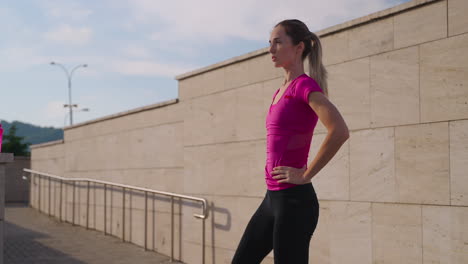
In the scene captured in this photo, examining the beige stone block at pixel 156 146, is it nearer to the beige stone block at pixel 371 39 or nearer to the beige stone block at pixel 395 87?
the beige stone block at pixel 371 39

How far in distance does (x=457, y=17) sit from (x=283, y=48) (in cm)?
244

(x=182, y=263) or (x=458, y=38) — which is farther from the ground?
(x=458, y=38)

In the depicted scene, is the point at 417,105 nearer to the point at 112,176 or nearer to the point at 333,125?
the point at 333,125

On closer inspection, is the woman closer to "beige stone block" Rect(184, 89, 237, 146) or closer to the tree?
"beige stone block" Rect(184, 89, 237, 146)

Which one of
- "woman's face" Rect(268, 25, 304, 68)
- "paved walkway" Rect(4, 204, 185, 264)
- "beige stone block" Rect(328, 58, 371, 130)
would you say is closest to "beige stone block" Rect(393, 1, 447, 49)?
"beige stone block" Rect(328, 58, 371, 130)

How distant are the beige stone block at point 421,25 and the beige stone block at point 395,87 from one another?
0.09 meters

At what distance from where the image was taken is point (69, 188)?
1392 centimetres

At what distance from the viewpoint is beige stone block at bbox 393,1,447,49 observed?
15.8ft

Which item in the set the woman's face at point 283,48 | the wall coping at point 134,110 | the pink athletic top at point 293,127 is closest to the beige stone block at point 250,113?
the wall coping at point 134,110

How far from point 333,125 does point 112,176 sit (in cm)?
934

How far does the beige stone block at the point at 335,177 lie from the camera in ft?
18.7

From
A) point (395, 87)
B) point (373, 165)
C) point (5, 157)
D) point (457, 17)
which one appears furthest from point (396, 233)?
point (5, 157)

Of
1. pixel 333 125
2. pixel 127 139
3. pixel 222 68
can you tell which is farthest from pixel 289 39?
pixel 127 139

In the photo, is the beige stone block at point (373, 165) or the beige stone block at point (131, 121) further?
the beige stone block at point (131, 121)
